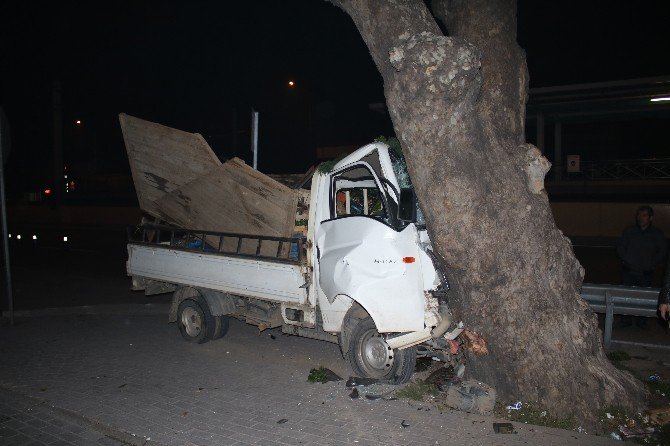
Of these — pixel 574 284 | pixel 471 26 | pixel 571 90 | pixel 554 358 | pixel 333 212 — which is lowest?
pixel 554 358

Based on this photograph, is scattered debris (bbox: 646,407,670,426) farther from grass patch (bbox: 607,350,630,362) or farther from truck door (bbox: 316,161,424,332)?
truck door (bbox: 316,161,424,332)

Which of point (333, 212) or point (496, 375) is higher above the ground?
point (333, 212)

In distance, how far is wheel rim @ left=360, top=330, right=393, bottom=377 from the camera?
625 centimetres

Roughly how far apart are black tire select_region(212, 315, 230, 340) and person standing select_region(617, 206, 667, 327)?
5.93m

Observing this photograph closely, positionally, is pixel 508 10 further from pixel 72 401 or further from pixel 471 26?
pixel 72 401

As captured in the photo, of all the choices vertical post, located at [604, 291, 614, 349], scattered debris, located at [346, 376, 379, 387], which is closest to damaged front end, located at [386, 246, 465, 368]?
scattered debris, located at [346, 376, 379, 387]

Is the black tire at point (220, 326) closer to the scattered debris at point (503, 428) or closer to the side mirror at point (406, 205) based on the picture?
the side mirror at point (406, 205)

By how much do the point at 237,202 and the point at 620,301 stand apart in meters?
5.06

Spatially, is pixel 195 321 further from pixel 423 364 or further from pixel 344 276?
pixel 423 364

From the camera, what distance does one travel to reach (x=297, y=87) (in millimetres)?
39812

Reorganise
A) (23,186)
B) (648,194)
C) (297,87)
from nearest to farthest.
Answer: (648,194) → (297,87) → (23,186)

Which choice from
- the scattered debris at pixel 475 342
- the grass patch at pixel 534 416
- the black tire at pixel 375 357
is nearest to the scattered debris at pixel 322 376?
the black tire at pixel 375 357

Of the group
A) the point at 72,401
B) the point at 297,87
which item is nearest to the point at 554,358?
the point at 72,401

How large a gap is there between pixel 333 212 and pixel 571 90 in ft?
63.8
